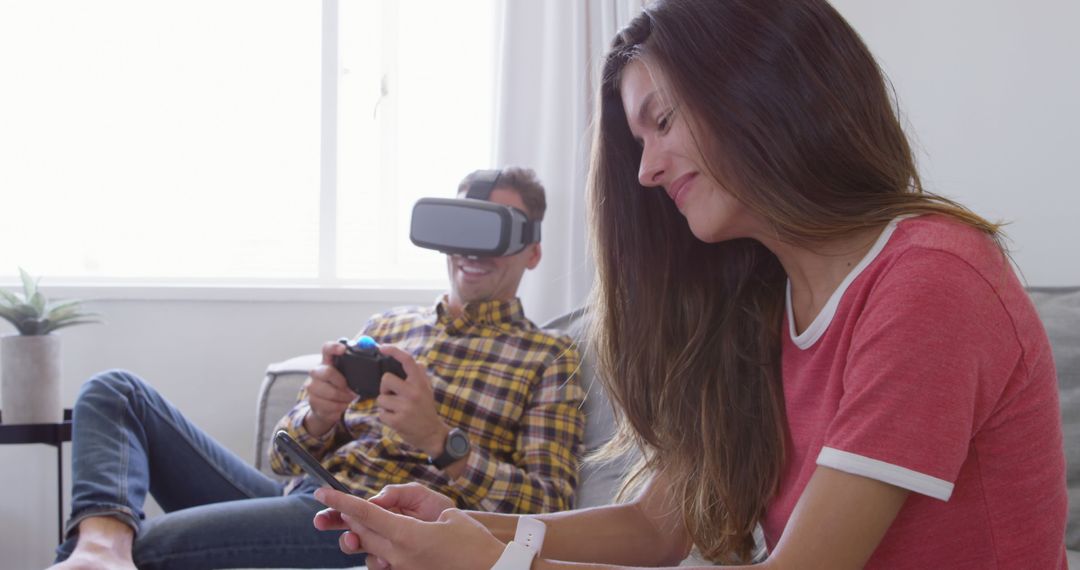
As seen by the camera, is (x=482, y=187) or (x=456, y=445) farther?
(x=482, y=187)

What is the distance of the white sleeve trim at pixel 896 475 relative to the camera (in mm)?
779

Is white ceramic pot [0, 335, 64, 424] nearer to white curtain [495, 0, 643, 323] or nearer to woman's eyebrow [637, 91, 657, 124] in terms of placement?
white curtain [495, 0, 643, 323]

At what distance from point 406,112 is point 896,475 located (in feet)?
6.87

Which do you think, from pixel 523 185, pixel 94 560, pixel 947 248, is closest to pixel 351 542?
pixel 947 248

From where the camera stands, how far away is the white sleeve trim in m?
0.78

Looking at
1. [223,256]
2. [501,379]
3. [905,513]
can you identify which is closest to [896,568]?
[905,513]

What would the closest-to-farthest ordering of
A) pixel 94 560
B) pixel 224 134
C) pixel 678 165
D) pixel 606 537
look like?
pixel 678 165
pixel 606 537
pixel 94 560
pixel 224 134

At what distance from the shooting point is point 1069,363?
158cm

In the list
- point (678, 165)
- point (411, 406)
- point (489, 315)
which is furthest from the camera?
point (489, 315)

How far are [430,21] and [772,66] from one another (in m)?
1.89

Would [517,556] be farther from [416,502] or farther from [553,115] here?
[553,115]

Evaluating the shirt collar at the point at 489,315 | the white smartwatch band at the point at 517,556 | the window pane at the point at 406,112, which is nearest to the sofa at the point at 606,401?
the shirt collar at the point at 489,315

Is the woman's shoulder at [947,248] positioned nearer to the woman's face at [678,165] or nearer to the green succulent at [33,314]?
the woman's face at [678,165]

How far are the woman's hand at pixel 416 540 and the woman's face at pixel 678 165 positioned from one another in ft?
1.23
